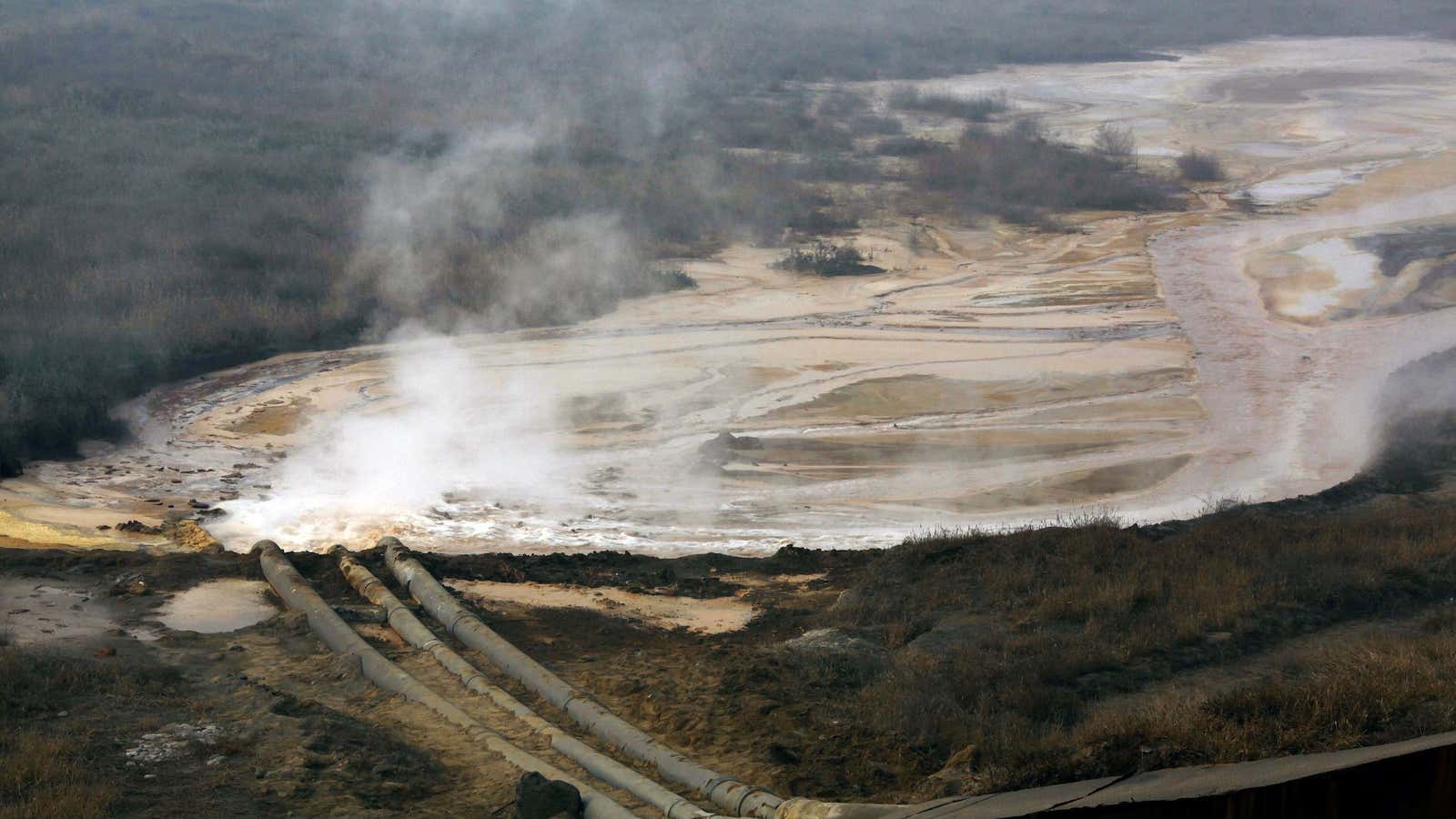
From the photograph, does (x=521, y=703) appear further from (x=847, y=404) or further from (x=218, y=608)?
(x=847, y=404)

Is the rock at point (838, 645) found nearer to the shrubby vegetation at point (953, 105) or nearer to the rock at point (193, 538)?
the rock at point (193, 538)

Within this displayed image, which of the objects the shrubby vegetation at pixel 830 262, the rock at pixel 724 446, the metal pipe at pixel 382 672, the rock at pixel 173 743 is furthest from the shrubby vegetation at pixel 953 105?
the rock at pixel 173 743

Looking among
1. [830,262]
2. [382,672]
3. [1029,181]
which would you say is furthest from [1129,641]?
[1029,181]

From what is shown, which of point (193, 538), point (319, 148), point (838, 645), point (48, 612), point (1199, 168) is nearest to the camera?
point (838, 645)

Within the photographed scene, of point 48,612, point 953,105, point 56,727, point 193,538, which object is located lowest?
point 193,538

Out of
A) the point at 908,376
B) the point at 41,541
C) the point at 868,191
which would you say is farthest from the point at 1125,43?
the point at 41,541

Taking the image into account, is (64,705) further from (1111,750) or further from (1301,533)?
(1301,533)
